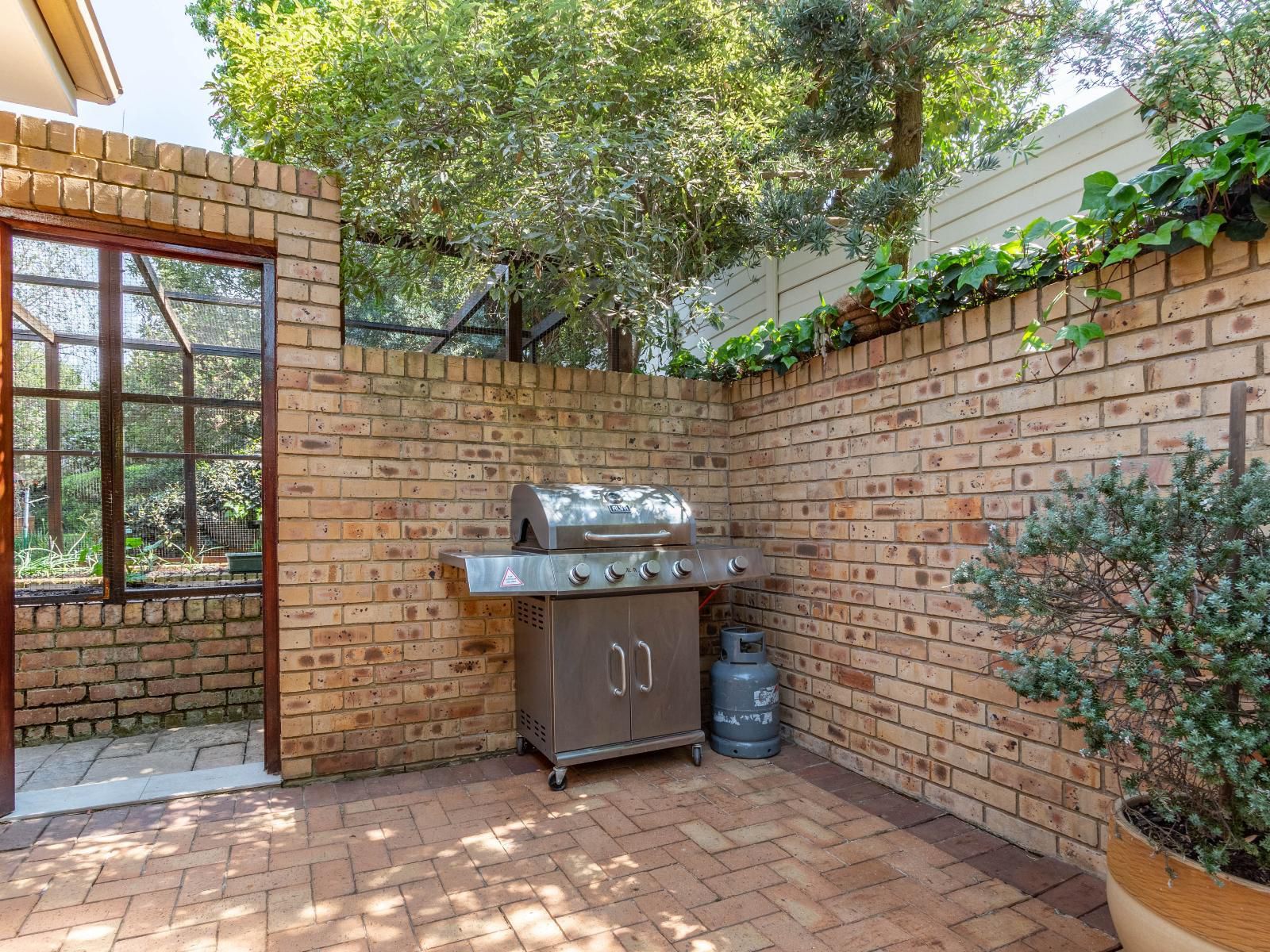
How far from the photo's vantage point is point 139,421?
13.7 ft

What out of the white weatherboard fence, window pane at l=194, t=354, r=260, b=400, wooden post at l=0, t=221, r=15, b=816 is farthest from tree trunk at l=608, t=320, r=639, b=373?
wooden post at l=0, t=221, r=15, b=816

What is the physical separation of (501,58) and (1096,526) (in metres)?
3.58

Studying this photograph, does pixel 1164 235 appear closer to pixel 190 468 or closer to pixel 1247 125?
pixel 1247 125

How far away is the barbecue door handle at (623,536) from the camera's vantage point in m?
3.22

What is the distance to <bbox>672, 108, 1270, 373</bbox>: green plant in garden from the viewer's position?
188 centimetres

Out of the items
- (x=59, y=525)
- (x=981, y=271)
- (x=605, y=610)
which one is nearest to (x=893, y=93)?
(x=981, y=271)

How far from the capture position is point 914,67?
3.45 meters

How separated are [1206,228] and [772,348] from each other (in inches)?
84.7

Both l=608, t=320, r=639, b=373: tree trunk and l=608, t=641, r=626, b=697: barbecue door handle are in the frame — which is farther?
l=608, t=320, r=639, b=373: tree trunk

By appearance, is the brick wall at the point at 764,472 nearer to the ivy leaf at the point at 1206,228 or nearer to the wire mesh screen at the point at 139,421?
the ivy leaf at the point at 1206,228

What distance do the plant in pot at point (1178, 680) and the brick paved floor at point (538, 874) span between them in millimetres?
570

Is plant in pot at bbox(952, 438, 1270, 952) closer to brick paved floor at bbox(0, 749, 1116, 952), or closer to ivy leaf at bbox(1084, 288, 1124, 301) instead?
brick paved floor at bbox(0, 749, 1116, 952)

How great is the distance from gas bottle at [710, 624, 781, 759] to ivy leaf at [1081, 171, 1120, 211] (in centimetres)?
238

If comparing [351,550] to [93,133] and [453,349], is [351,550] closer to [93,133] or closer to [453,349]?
[453,349]
